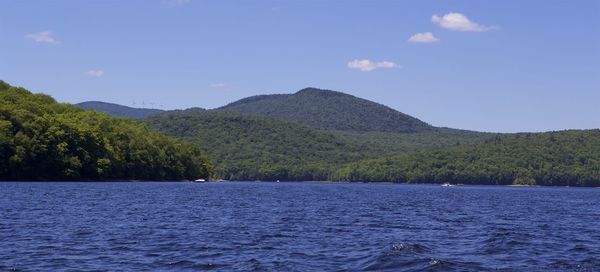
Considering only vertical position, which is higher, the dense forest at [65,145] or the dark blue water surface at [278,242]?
the dense forest at [65,145]

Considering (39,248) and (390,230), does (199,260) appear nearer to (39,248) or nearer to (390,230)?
(39,248)

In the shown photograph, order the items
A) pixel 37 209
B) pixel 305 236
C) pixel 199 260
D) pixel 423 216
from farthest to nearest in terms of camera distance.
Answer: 1. pixel 423 216
2. pixel 37 209
3. pixel 305 236
4. pixel 199 260

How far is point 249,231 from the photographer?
167 feet

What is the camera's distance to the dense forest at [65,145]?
5640 inches

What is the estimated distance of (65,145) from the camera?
15062 cm

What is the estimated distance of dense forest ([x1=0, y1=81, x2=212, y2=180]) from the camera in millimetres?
143250

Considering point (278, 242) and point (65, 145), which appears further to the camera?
point (65, 145)

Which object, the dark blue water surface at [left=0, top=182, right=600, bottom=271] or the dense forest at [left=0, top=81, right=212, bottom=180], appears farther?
the dense forest at [left=0, top=81, right=212, bottom=180]

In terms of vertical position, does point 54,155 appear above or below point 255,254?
above

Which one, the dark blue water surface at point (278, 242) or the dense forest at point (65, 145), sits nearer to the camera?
the dark blue water surface at point (278, 242)

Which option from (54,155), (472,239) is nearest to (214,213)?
(472,239)

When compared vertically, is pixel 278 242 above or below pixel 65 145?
below

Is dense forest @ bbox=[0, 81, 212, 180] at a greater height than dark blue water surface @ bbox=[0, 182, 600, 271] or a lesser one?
greater

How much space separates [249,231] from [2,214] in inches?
809
